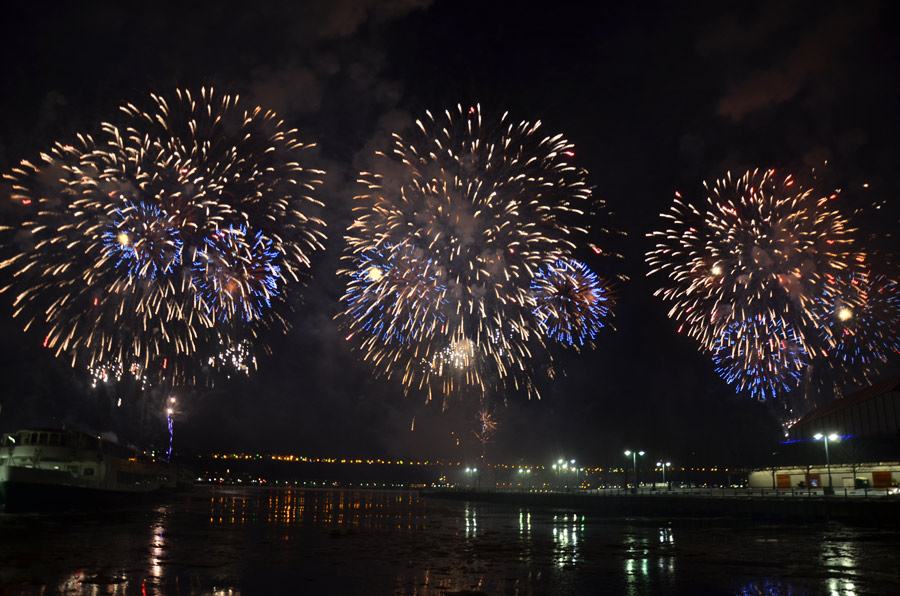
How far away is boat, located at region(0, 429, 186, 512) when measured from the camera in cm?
6406

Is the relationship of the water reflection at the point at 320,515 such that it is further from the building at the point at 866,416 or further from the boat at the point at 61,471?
the building at the point at 866,416

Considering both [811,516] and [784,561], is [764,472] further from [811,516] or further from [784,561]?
[784,561]

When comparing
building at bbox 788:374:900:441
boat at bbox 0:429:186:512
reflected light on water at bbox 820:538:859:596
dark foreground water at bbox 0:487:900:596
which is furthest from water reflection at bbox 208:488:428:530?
building at bbox 788:374:900:441

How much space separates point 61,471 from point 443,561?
193ft

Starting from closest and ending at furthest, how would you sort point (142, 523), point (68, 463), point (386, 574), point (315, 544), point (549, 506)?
point (386, 574) → point (315, 544) → point (142, 523) → point (68, 463) → point (549, 506)

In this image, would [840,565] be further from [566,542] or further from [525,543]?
[525,543]

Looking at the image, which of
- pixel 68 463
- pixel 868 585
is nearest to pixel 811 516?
pixel 868 585

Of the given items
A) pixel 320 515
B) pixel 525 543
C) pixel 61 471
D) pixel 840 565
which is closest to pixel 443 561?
pixel 525 543

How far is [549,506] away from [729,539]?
178 feet

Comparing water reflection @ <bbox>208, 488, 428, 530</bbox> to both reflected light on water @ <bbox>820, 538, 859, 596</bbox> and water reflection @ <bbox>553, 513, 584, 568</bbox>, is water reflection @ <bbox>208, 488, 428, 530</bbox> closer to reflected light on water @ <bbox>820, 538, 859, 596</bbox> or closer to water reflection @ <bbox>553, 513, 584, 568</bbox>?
water reflection @ <bbox>553, 513, 584, 568</bbox>

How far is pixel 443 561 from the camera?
94.4 feet

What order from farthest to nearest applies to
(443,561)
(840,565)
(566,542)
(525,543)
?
(566,542) < (525,543) < (443,561) < (840,565)

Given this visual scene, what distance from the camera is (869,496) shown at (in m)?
54.8

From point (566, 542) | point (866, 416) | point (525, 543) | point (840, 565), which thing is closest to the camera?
point (840, 565)
